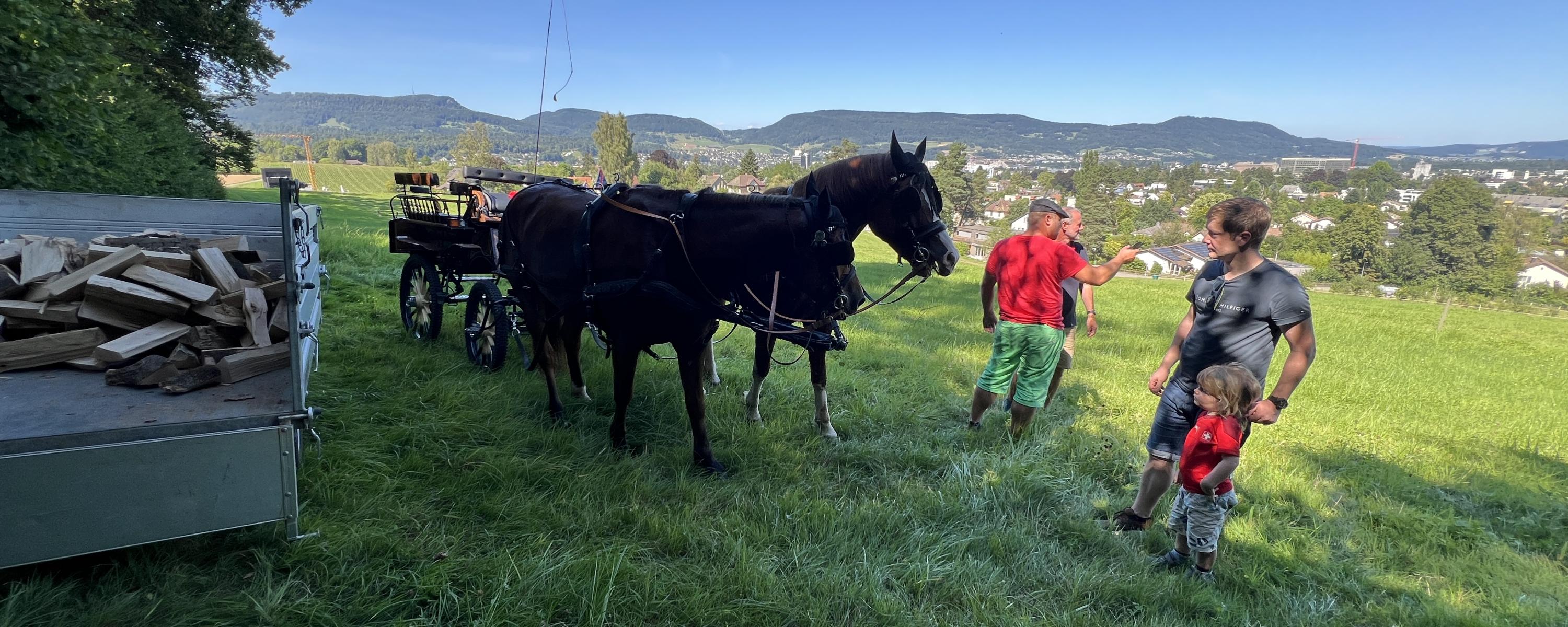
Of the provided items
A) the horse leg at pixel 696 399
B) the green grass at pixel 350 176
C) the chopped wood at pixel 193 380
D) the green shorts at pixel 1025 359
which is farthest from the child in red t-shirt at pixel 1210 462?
the green grass at pixel 350 176

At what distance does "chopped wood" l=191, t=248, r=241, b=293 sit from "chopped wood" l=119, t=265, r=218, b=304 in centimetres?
16

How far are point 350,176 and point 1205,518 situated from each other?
2942 inches

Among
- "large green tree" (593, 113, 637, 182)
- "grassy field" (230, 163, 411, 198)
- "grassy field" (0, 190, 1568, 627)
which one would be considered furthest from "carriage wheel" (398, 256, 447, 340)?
"large green tree" (593, 113, 637, 182)

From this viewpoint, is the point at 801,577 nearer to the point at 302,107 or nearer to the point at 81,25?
the point at 81,25

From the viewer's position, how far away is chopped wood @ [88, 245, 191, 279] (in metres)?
2.94

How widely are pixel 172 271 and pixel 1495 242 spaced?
6558cm

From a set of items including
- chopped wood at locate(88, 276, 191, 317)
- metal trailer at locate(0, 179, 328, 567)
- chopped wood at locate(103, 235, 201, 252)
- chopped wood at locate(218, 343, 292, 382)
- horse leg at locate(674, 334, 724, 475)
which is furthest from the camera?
horse leg at locate(674, 334, 724, 475)

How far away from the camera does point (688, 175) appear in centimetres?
2698

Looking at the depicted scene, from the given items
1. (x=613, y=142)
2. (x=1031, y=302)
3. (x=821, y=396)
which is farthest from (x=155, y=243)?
(x=613, y=142)

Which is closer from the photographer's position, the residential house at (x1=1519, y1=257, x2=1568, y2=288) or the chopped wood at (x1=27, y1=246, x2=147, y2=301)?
the chopped wood at (x1=27, y1=246, x2=147, y2=301)

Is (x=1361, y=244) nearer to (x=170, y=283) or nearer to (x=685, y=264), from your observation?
(x=685, y=264)

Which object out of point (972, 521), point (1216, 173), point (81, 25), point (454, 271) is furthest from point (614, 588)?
point (1216, 173)

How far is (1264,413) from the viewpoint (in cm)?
281

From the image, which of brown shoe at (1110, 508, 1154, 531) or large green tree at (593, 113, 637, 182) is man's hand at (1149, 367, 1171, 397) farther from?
large green tree at (593, 113, 637, 182)
